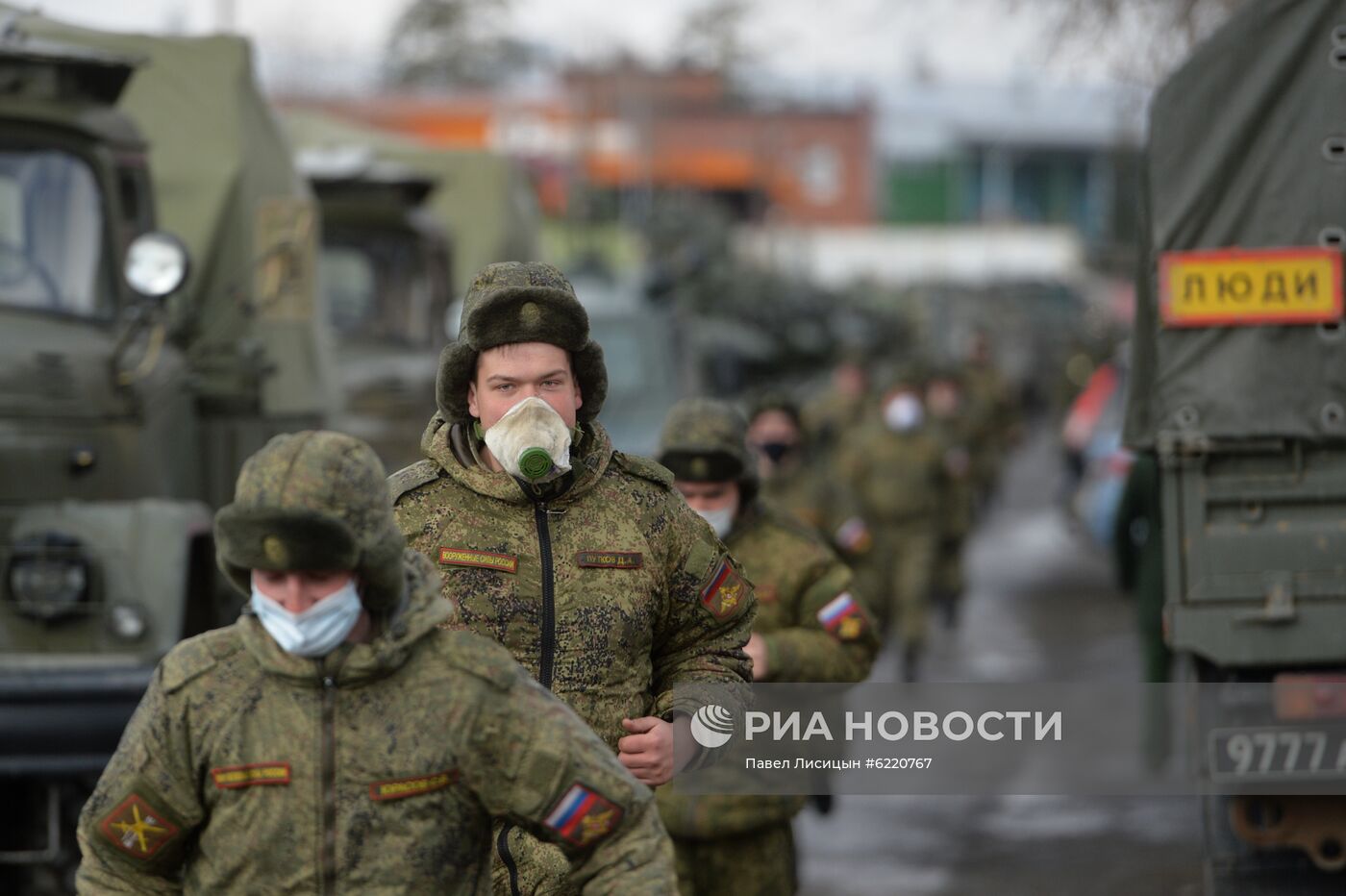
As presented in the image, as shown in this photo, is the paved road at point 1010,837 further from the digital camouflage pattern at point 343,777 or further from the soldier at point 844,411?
the digital camouflage pattern at point 343,777

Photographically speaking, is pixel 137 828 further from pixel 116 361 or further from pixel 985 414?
pixel 985 414

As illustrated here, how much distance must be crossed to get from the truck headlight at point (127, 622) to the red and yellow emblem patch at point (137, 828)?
3.85 meters

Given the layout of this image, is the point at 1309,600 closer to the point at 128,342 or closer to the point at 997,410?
the point at 128,342

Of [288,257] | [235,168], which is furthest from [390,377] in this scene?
[288,257]

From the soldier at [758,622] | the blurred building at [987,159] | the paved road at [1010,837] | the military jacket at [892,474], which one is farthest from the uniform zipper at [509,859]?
the blurred building at [987,159]

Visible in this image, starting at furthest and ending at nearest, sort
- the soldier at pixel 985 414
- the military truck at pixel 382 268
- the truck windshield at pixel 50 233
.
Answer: the soldier at pixel 985 414, the military truck at pixel 382 268, the truck windshield at pixel 50 233

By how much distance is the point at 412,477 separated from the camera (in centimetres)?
421

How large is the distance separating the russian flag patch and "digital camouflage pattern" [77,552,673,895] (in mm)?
2735

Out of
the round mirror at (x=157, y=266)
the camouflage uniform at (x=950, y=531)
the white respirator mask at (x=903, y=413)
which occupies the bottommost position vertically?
the camouflage uniform at (x=950, y=531)

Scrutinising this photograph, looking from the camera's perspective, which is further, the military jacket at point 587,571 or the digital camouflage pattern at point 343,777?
the military jacket at point 587,571

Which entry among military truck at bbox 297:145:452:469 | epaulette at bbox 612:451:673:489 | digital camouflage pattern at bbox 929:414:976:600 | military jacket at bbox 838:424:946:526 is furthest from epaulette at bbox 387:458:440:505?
digital camouflage pattern at bbox 929:414:976:600

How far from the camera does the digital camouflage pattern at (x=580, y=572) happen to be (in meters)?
4.04

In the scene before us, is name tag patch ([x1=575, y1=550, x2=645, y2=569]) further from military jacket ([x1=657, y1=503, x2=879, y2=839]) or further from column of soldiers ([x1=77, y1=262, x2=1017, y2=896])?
military jacket ([x1=657, y1=503, x2=879, y2=839])

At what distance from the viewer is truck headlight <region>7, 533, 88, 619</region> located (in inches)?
277
